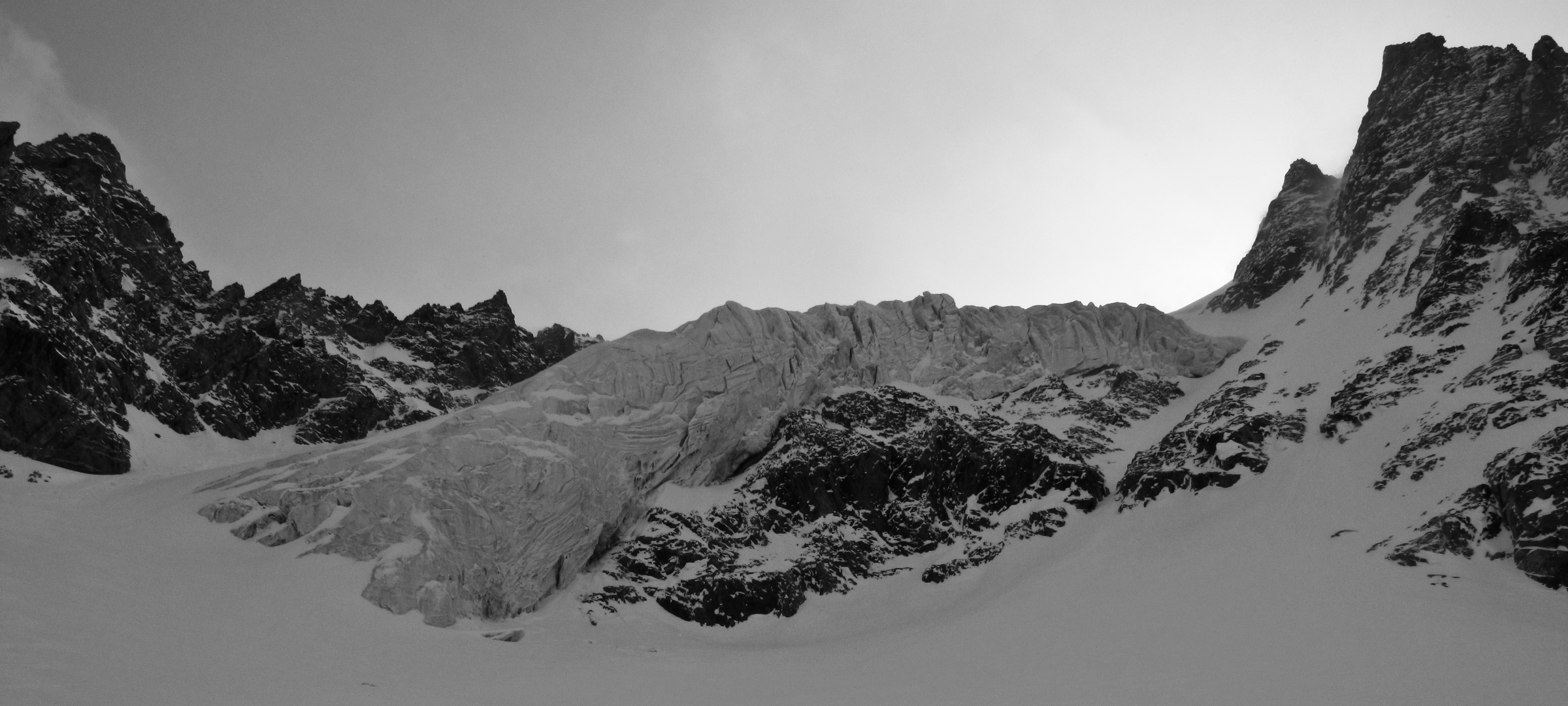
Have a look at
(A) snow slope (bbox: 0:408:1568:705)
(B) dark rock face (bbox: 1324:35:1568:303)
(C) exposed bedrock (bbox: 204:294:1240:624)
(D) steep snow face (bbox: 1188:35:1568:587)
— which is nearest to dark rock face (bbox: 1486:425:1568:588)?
(D) steep snow face (bbox: 1188:35:1568:587)

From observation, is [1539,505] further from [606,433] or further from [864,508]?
[606,433]

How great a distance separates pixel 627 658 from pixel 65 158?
6813 centimetres

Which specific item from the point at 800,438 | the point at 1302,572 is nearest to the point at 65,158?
the point at 800,438

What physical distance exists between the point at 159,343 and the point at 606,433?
135ft

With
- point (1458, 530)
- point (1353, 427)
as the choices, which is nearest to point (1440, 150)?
point (1353, 427)

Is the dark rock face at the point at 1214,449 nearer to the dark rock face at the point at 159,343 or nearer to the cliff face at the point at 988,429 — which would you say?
the cliff face at the point at 988,429

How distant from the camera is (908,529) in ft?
209

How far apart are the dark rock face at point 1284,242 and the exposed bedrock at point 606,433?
12.6m

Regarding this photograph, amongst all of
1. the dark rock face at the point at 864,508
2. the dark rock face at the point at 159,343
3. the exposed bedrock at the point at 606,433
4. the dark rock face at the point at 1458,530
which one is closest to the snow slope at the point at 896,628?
the dark rock face at the point at 1458,530

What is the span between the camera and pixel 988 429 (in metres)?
70.9

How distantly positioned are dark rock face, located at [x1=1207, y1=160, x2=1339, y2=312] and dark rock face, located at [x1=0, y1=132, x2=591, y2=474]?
69.8 meters

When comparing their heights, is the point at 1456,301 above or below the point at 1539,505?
above

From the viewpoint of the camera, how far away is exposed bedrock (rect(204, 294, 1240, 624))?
173 feet

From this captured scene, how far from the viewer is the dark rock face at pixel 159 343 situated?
2501 inches
